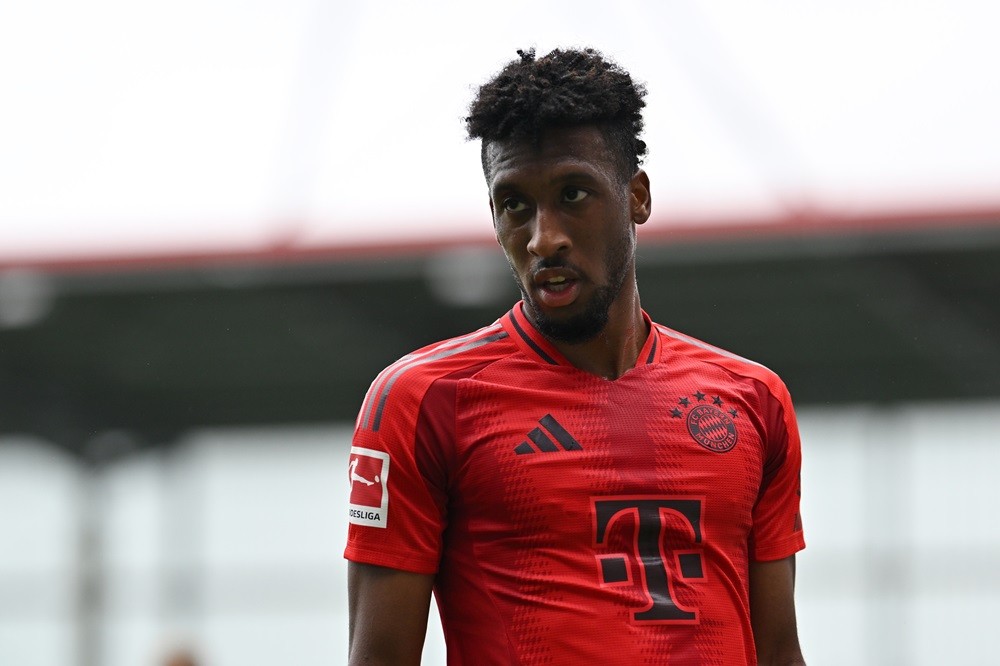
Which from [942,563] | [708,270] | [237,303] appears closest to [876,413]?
[942,563]

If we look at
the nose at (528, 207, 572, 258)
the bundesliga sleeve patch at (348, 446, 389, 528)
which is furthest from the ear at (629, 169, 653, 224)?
the bundesliga sleeve patch at (348, 446, 389, 528)

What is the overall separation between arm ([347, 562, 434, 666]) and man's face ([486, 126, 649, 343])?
1.80ft

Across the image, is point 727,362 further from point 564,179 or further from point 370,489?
point 370,489

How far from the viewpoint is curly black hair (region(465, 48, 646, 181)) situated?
2.53m

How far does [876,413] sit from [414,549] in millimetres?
10901

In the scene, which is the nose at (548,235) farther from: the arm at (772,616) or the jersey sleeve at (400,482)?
the arm at (772,616)

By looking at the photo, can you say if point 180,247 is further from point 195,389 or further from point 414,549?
point 414,549

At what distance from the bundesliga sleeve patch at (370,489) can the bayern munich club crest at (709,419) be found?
0.57m

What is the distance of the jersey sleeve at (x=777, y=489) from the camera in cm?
267

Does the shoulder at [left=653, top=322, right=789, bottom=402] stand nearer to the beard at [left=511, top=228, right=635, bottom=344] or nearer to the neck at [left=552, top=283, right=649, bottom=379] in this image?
the neck at [left=552, top=283, right=649, bottom=379]

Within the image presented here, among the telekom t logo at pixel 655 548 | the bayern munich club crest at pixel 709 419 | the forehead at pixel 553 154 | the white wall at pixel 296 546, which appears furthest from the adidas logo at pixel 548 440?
the white wall at pixel 296 546

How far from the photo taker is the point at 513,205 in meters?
2.55

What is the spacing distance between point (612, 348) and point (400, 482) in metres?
0.52

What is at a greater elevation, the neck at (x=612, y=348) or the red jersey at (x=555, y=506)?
the neck at (x=612, y=348)
